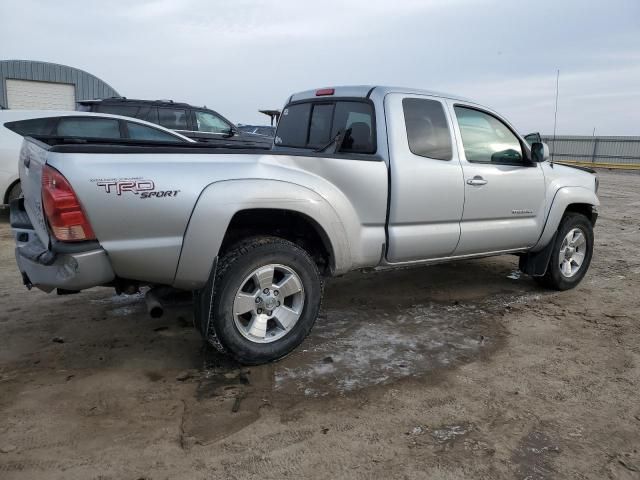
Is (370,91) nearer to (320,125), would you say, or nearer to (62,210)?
(320,125)

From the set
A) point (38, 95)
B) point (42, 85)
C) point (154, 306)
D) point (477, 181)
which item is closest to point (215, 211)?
point (154, 306)

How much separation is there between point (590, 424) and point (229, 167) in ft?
8.30

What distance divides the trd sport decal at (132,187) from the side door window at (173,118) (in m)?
8.95

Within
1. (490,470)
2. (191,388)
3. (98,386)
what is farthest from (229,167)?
(490,470)

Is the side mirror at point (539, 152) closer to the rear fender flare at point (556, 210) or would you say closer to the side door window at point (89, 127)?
the rear fender flare at point (556, 210)

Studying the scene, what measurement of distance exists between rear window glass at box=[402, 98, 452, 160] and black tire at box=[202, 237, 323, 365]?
1342mm

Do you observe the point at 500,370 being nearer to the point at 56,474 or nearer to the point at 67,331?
the point at 56,474

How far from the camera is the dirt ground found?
2477mm

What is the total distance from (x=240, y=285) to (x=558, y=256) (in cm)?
352

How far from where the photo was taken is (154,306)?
3.14 meters

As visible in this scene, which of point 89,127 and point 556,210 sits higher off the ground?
point 89,127

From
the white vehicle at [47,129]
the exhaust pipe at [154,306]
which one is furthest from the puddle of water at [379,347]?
the white vehicle at [47,129]

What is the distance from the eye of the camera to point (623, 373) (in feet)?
11.5

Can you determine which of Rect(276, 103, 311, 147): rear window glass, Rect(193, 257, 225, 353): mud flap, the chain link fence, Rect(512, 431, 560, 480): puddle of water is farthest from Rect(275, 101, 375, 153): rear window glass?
the chain link fence
